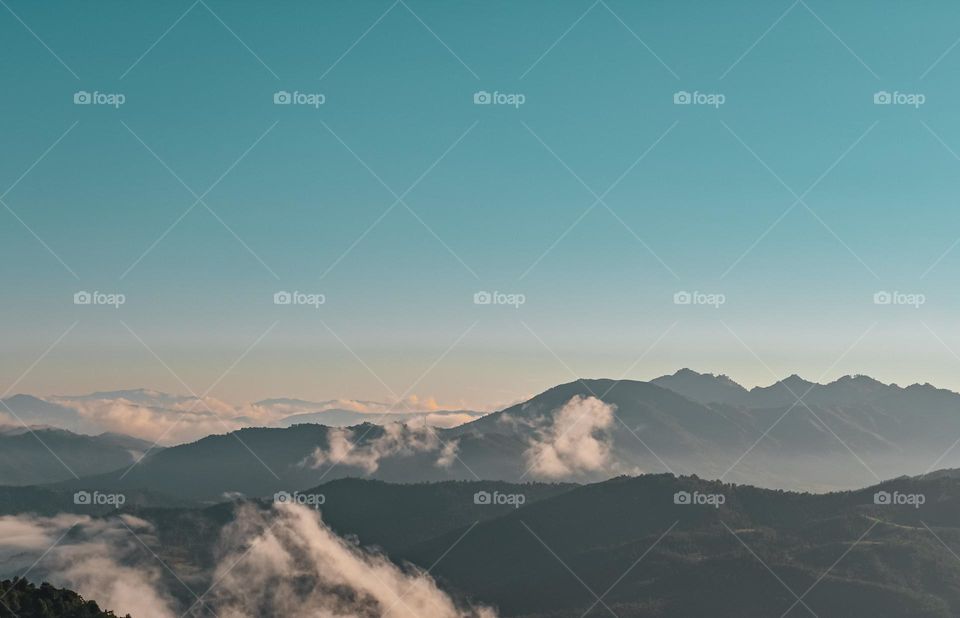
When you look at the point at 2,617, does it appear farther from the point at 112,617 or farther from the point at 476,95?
the point at 476,95

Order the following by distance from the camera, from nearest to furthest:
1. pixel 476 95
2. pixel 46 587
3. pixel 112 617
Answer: pixel 476 95 → pixel 112 617 → pixel 46 587

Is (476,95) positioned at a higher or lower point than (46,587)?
higher

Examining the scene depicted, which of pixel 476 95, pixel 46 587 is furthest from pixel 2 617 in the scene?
pixel 476 95

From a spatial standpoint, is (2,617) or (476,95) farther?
(2,617)

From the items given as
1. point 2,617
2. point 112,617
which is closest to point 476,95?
point 112,617

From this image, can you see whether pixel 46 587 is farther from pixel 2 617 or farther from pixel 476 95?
pixel 476 95

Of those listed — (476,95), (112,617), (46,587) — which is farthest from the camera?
(46,587)

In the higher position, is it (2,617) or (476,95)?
(476,95)
